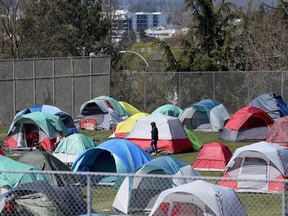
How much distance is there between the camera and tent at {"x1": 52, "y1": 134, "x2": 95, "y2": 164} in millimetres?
23812

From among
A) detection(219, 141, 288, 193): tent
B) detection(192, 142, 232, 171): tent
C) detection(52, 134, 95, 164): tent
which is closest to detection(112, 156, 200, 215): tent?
detection(219, 141, 288, 193): tent

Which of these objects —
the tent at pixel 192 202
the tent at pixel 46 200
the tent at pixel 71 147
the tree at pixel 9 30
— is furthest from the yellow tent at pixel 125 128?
the tree at pixel 9 30

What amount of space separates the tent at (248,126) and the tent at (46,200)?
55.7 feet

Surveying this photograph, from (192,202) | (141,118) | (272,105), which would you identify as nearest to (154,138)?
(141,118)

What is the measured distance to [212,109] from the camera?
33625mm

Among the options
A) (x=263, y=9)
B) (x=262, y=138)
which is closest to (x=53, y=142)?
(x=262, y=138)

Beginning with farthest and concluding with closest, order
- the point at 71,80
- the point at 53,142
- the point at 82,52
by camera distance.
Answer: the point at 82,52
the point at 71,80
the point at 53,142

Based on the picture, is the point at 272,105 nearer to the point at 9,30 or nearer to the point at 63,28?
the point at 63,28

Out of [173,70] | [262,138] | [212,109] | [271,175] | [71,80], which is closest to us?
[271,175]

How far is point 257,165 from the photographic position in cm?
1942

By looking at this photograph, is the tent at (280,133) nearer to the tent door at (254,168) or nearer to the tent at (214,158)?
the tent at (214,158)

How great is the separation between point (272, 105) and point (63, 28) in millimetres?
20109

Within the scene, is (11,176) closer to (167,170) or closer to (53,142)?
(167,170)

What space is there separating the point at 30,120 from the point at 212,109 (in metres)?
8.71
